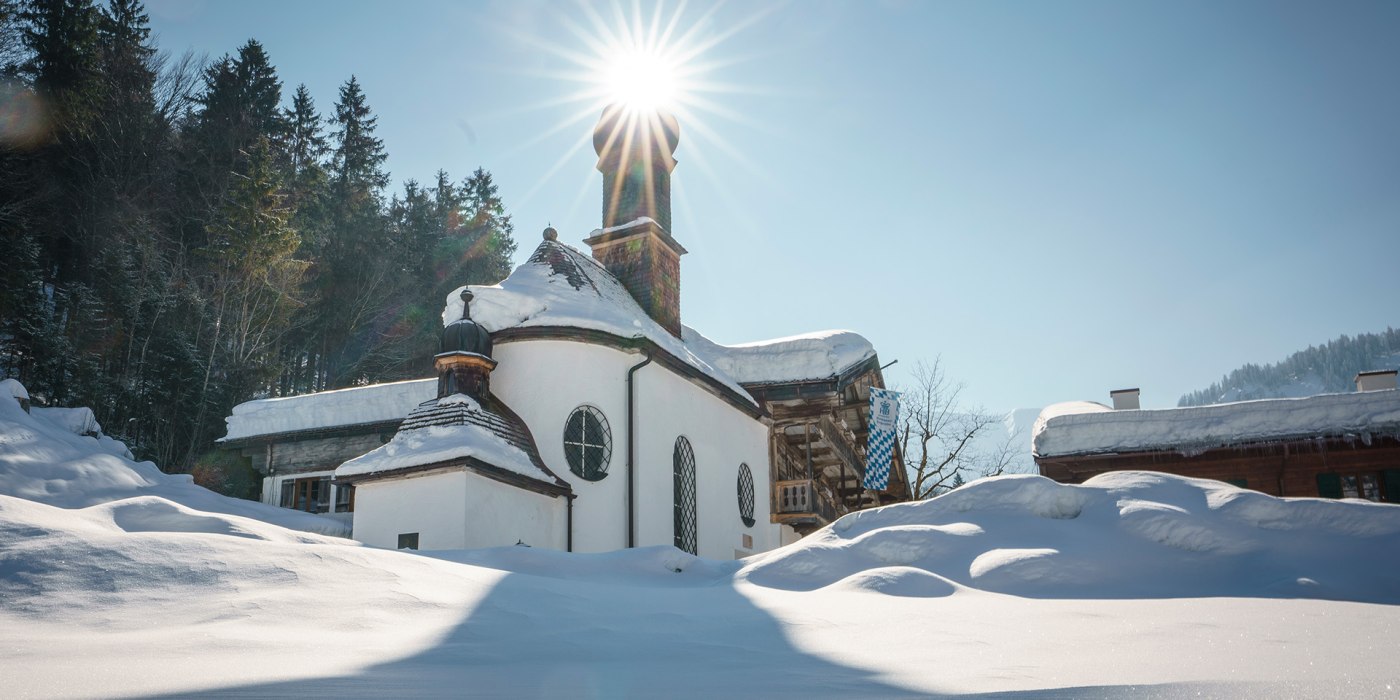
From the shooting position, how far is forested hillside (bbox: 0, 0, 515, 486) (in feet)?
83.1

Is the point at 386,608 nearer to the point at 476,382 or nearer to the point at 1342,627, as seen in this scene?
the point at 1342,627

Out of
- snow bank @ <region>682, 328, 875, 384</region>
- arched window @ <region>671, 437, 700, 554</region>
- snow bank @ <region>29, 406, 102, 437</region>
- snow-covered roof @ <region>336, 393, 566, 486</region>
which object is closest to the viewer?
snow-covered roof @ <region>336, 393, 566, 486</region>

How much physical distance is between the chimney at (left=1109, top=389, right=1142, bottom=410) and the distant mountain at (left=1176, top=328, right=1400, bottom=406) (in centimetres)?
11952

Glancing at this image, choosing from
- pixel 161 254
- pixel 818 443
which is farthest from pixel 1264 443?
pixel 161 254

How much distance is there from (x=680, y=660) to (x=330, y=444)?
17.6 m

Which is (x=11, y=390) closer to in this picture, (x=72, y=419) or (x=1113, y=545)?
(x=72, y=419)

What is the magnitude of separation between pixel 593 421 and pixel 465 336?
9.01 ft

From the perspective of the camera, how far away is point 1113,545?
842cm

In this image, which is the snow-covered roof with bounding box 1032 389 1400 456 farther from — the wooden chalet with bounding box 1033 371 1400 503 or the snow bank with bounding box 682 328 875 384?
the snow bank with bounding box 682 328 875 384

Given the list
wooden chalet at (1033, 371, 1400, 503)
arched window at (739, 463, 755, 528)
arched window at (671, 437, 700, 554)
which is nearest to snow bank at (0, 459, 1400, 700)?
arched window at (671, 437, 700, 554)

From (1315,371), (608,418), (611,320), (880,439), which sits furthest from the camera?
(1315,371)

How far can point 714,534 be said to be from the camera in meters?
20.0

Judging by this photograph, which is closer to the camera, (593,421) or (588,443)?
(588,443)

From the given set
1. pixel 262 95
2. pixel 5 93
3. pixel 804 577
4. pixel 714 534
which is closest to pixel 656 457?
pixel 714 534
